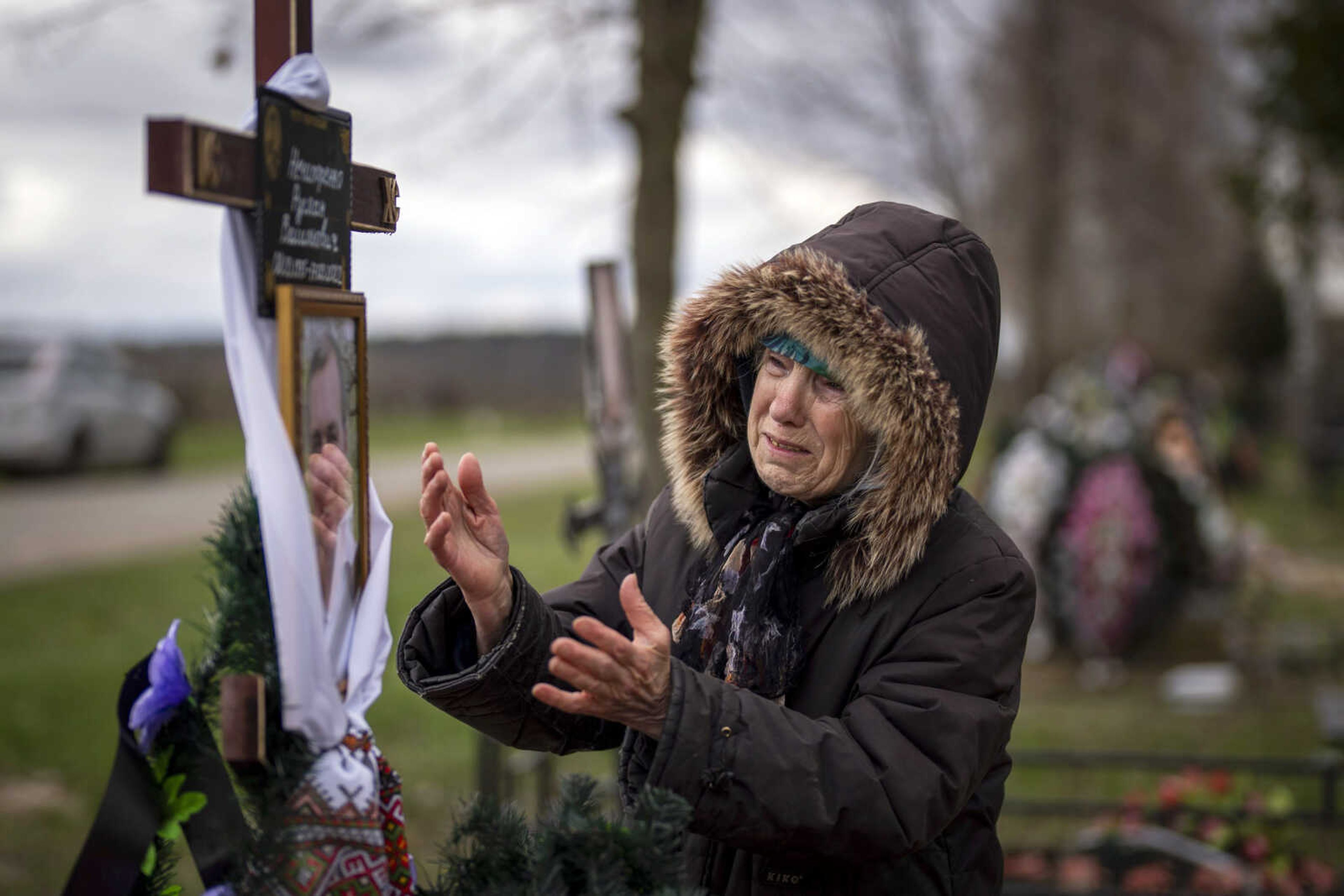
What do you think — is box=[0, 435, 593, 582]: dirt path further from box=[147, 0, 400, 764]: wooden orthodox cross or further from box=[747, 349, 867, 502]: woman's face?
box=[147, 0, 400, 764]: wooden orthodox cross

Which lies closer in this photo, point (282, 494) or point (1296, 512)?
point (282, 494)

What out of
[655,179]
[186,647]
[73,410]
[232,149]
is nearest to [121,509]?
[73,410]

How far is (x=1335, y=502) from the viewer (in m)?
15.6

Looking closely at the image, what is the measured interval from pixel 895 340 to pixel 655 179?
2.93 metres

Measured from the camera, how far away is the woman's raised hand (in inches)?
66.7

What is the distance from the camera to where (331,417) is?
1.58 meters

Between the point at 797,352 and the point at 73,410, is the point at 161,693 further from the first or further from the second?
the point at 73,410

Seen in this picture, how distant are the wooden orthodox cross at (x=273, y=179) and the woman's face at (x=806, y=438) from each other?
2.32ft

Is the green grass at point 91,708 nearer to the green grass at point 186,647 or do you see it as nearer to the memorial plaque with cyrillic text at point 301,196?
the green grass at point 186,647

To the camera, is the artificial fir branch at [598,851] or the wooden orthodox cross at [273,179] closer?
the wooden orthodox cross at [273,179]

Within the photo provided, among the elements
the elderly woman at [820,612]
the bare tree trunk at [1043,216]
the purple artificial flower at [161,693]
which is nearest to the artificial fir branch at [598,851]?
the elderly woman at [820,612]

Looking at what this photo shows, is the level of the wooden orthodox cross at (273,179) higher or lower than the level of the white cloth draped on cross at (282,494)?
higher

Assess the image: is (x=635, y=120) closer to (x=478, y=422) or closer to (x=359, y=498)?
(x=359, y=498)

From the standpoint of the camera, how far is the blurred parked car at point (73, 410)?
52.2 feet
